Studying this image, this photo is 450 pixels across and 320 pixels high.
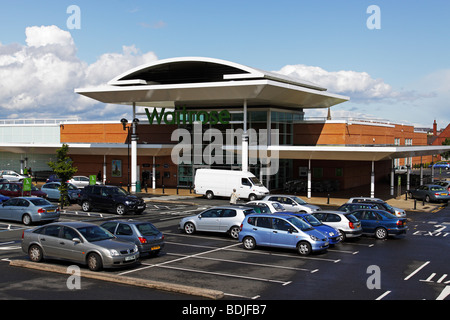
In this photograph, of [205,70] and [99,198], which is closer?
[99,198]

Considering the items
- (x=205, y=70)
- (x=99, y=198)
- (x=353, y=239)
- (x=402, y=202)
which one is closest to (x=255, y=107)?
(x=205, y=70)

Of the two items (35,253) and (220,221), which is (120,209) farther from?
(35,253)

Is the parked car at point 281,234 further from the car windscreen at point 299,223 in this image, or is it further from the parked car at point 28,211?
the parked car at point 28,211

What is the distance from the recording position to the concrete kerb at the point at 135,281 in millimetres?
13000

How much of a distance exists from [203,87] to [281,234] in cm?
2538

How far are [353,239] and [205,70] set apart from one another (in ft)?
87.4

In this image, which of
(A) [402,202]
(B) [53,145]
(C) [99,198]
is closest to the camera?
(C) [99,198]

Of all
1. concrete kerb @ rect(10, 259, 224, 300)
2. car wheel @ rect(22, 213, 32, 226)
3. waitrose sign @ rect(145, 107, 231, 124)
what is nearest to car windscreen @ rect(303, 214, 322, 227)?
concrete kerb @ rect(10, 259, 224, 300)

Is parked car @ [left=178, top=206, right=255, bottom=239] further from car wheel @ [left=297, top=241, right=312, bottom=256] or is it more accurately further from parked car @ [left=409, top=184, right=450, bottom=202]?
parked car @ [left=409, top=184, right=450, bottom=202]

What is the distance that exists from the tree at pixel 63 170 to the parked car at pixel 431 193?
92.5 ft

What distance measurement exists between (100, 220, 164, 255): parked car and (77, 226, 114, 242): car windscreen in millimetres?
1253
